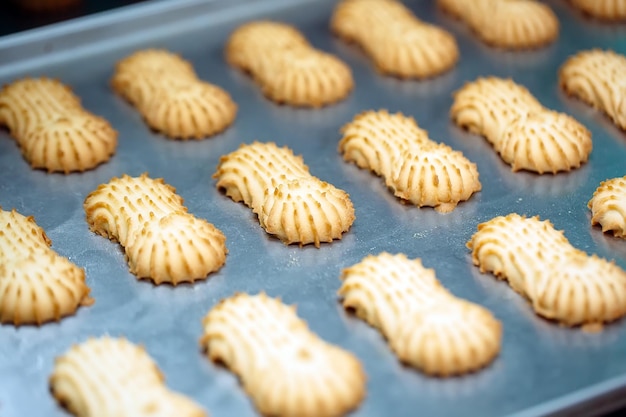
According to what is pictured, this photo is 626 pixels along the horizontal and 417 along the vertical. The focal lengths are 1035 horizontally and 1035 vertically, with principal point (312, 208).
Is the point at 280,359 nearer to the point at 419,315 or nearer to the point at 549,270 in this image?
the point at 419,315

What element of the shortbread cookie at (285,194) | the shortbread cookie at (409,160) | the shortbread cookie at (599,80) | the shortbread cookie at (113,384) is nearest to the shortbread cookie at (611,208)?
the shortbread cookie at (409,160)

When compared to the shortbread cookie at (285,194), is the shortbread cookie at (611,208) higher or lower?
higher

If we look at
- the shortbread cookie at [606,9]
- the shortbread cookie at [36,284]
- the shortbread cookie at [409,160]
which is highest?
the shortbread cookie at [606,9]

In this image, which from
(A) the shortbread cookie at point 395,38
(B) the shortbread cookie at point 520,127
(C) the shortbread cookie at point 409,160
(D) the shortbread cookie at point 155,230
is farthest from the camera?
(A) the shortbread cookie at point 395,38

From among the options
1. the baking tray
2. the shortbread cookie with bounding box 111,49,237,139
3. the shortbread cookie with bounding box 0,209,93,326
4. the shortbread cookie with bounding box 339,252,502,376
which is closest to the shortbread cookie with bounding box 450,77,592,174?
the baking tray

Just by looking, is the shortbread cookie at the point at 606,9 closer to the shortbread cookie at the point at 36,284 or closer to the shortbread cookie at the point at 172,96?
the shortbread cookie at the point at 172,96

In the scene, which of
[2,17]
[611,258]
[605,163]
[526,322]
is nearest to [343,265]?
[526,322]

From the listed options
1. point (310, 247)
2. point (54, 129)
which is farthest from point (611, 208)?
point (54, 129)

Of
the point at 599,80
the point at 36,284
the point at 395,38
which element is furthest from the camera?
the point at 395,38
